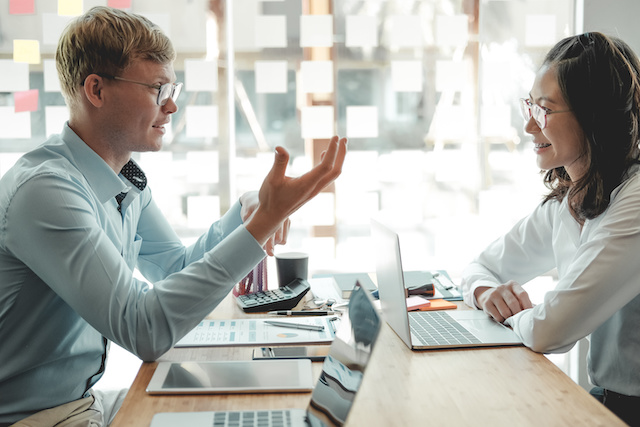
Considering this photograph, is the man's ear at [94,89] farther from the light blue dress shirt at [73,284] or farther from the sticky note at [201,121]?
the sticky note at [201,121]

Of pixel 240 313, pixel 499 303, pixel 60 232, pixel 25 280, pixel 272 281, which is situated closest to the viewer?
pixel 60 232

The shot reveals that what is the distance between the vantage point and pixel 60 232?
4.12ft

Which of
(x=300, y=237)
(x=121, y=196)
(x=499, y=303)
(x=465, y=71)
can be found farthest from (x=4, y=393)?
(x=465, y=71)

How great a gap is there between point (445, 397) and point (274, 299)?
75 centimetres

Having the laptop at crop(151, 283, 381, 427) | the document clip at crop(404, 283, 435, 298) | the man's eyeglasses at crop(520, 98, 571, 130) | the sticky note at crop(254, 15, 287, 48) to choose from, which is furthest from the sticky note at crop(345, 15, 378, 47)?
the laptop at crop(151, 283, 381, 427)

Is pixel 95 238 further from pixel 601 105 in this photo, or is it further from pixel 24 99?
pixel 24 99

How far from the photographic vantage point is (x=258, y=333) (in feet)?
5.02

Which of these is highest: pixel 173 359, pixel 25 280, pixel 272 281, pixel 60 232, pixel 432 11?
pixel 432 11

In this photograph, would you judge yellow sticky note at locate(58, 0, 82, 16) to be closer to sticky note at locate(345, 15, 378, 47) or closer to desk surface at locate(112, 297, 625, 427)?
sticky note at locate(345, 15, 378, 47)

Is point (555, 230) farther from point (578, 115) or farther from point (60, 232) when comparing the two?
point (60, 232)

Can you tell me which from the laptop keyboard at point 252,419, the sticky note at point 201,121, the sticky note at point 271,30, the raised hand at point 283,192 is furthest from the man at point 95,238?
the sticky note at point 271,30

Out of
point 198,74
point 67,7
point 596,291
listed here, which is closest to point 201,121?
point 198,74

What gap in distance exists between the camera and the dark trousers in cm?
151

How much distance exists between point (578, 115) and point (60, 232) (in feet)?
4.34
